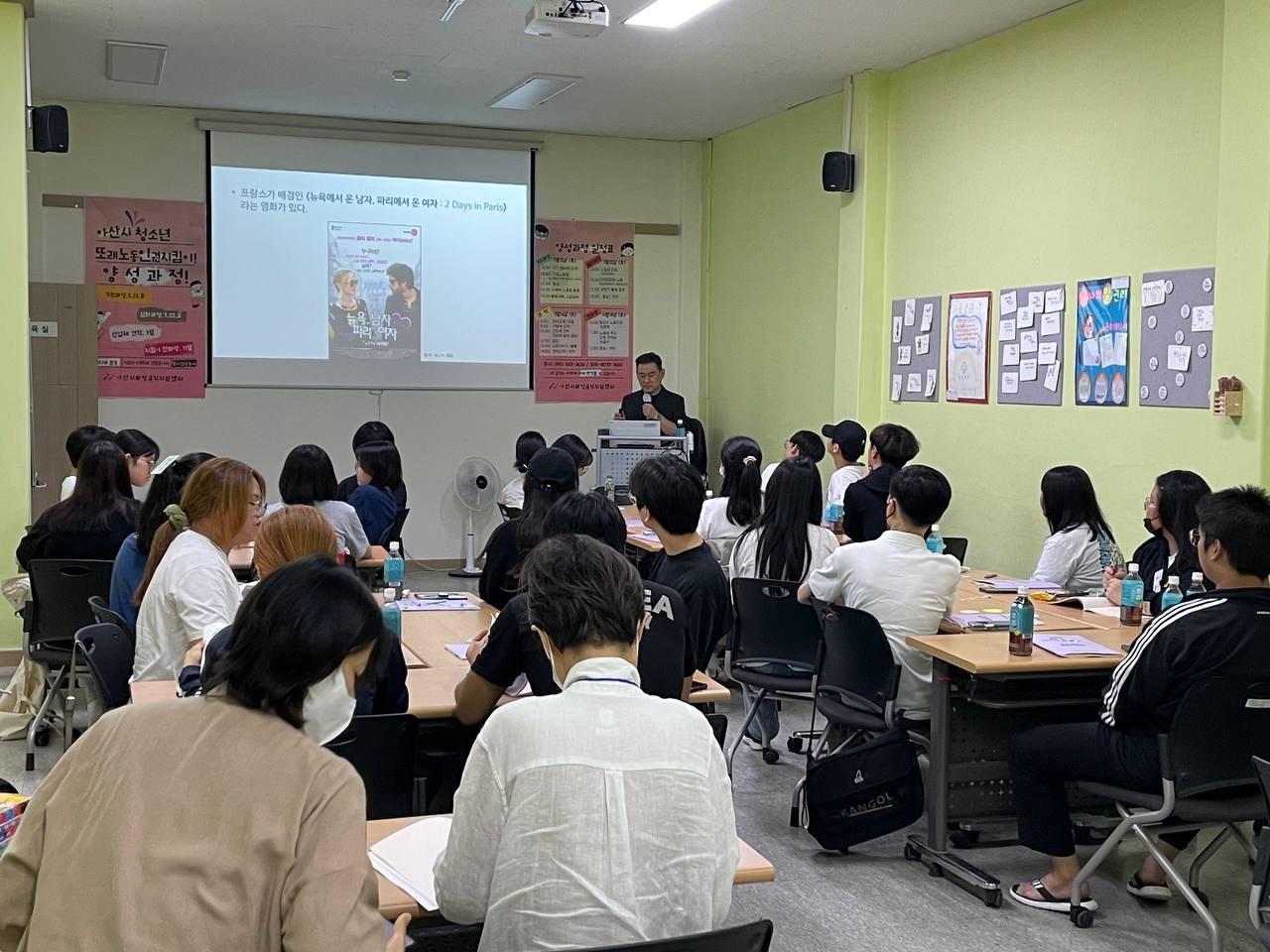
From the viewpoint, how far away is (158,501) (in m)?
4.07

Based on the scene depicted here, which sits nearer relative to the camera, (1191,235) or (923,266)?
(1191,235)

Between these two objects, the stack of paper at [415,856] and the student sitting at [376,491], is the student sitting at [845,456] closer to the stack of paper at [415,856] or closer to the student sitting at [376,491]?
the student sitting at [376,491]

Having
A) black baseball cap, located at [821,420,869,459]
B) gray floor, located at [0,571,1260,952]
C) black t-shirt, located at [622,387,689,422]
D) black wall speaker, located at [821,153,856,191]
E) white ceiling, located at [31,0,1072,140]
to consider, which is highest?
white ceiling, located at [31,0,1072,140]

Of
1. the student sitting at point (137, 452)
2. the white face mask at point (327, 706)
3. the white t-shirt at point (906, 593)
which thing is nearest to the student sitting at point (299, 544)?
the white face mask at point (327, 706)

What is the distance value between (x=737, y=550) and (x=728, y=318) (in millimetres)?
4523

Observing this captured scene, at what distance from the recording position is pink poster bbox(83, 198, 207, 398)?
8.48 metres

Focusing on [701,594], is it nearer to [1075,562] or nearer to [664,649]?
[664,649]

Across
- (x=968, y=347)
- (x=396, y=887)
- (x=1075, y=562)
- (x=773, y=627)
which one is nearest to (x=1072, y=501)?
(x=1075, y=562)

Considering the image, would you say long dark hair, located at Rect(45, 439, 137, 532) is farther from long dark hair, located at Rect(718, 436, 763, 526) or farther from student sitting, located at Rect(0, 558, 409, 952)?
student sitting, located at Rect(0, 558, 409, 952)

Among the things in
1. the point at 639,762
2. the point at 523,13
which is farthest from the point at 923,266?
the point at 639,762

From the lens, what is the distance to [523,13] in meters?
6.23

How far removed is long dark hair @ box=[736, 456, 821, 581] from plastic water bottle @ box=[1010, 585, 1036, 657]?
131 cm

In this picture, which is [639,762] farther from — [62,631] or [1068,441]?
[1068,441]

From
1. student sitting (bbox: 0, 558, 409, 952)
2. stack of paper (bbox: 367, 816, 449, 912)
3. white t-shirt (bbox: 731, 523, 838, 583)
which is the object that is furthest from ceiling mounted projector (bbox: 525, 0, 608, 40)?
student sitting (bbox: 0, 558, 409, 952)
